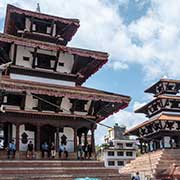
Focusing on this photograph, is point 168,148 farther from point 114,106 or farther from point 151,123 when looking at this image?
point 114,106

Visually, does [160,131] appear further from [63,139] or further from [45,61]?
[45,61]

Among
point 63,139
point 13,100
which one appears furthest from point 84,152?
point 13,100

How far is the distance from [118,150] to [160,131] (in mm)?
29688

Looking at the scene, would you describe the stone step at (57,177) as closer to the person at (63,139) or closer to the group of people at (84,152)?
the group of people at (84,152)

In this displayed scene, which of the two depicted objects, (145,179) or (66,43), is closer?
(66,43)

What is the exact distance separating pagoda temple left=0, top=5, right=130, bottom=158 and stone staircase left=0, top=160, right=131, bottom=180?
5.69ft

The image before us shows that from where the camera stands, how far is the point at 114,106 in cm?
2233

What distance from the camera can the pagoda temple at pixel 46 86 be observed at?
20.0 m

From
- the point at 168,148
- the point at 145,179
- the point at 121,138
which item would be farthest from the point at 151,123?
the point at 121,138

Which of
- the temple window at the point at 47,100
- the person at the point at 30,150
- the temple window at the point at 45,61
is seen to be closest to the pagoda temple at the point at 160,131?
the temple window at the point at 47,100

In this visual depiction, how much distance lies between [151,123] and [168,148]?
3685 millimetres

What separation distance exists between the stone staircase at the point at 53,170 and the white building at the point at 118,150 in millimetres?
48085

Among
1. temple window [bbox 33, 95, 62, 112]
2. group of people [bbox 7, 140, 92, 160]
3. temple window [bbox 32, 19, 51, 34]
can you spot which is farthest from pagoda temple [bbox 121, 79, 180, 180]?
temple window [bbox 32, 19, 51, 34]

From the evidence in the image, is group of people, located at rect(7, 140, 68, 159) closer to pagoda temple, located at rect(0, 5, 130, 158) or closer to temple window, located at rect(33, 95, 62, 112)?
pagoda temple, located at rect(0, 5, 130, 158)
